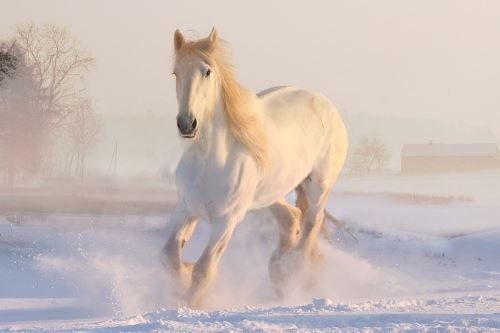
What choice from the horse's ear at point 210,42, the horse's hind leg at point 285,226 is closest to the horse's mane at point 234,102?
the horse's ear at point 210,42

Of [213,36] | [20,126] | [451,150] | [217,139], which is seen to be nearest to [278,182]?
[217,139]

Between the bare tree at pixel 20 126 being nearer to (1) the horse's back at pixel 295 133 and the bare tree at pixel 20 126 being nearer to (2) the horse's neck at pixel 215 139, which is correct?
(1) the horse's back at pixel 295 133

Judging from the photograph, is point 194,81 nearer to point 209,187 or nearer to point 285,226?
point 209,187

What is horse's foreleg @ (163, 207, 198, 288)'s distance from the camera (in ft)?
21.3

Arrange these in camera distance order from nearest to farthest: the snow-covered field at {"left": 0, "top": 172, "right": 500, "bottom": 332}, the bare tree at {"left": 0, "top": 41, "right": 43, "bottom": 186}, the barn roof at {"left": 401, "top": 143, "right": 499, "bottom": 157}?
the snow-covered field at {"left": 0, "top": 172, "right": 500, "bottom": 332} < the bare tree at {"left": 0, "top": 41, "right": 43, "bottom": 186} < the barn roof at {"left": 401, "top": 143, "right": 499, "bottom": 157}

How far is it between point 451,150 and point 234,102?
34774 mm

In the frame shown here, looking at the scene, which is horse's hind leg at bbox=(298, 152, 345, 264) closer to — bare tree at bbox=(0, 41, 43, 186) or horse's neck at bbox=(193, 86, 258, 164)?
horse's neck at bbox=(193, 86, 258, 164)

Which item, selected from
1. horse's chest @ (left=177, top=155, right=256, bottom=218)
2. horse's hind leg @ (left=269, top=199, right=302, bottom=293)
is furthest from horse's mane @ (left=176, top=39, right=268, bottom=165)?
horse's hind leg @ (left=269, top=199, right=302, bottom=293)

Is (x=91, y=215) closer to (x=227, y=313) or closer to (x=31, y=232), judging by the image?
(x=31, y=232)

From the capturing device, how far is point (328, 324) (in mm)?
5289

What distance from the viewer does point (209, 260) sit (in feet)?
20.7

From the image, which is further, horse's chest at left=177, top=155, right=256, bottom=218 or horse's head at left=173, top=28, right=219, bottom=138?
horse's chest at left=177, top=155, right=256, bottom=218

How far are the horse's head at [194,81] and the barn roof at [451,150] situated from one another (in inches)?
1290

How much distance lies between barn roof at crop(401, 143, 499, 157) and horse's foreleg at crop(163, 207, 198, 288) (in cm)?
3244
